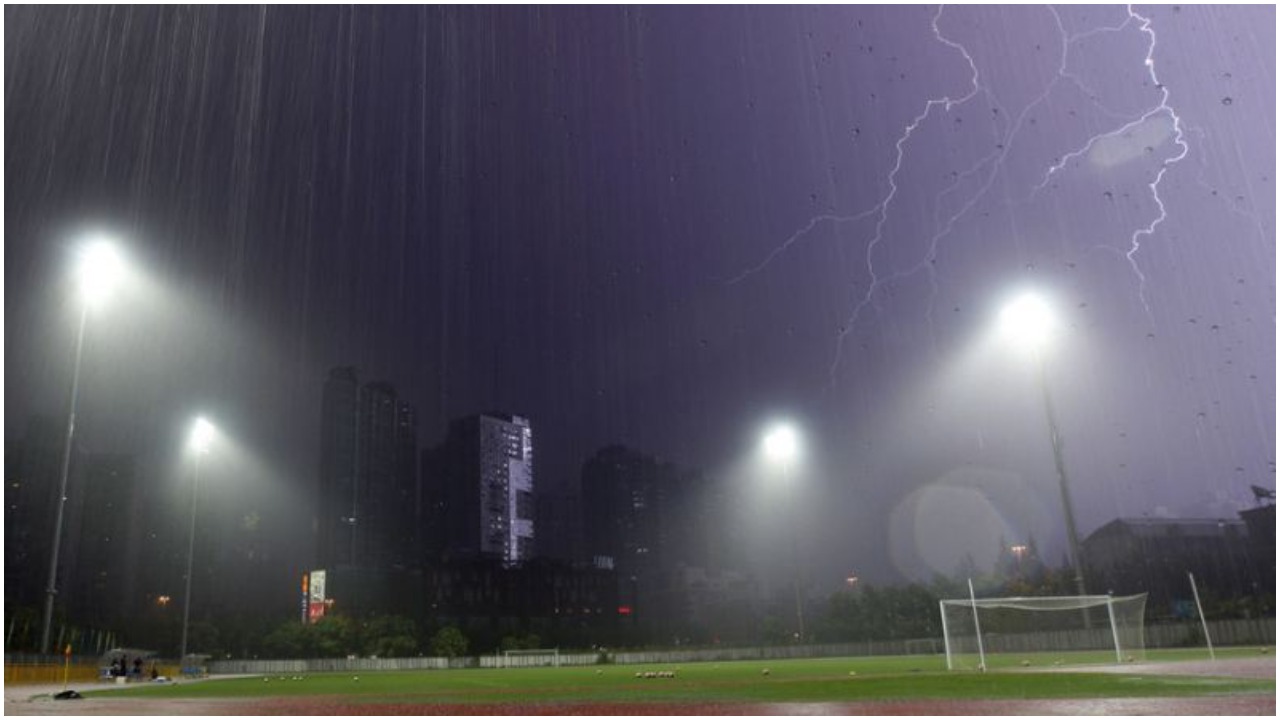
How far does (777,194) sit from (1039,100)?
35465mm

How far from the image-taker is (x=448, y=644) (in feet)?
190

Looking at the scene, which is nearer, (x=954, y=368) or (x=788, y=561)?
(x=954, y=368)

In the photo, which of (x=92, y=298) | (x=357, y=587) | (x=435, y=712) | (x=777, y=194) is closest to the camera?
(x=435, y=712)

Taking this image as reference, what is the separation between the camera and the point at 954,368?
201 feet

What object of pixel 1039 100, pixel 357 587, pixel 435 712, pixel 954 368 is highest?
pixel 1039 100

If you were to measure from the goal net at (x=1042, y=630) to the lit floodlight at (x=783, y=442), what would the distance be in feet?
32.2

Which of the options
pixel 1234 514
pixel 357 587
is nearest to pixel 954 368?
pixel 1234 514

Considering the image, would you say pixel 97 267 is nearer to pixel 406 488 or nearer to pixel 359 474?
pixel 359 474

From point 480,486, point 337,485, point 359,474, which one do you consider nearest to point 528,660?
point 337,485

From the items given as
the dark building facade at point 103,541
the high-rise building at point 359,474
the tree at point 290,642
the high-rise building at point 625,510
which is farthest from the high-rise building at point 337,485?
the tree at point 290,642

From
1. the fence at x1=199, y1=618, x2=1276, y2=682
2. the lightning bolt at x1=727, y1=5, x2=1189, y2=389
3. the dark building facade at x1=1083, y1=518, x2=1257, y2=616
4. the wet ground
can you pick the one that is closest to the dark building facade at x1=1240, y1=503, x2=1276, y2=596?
the dark building facade at x1=1083, y1=518, x2=1257, y2=616

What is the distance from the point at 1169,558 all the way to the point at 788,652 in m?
40.2

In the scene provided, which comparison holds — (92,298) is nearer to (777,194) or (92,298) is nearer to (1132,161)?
(1132,161)

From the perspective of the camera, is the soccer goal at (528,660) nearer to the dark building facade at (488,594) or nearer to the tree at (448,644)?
the tree at (448,644)
